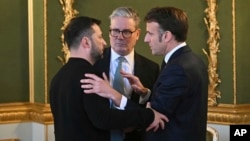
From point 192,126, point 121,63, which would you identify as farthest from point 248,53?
point 192,126

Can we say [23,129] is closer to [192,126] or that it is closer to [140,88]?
[140,88]

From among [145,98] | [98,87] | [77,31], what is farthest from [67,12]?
[98,87]

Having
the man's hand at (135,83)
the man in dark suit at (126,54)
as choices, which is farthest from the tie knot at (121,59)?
the man's hand at (135,83)

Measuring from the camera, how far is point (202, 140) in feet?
7.73

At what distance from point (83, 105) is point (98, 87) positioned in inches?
4.1

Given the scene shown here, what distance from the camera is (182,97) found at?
2.22 m

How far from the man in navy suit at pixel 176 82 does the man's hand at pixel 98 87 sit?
0.57 ft

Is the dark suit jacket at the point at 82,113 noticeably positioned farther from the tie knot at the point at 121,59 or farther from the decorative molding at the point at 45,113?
the decorative molding at the point at 45,113

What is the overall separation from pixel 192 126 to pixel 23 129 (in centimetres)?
208

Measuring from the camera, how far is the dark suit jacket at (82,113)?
7.13ft

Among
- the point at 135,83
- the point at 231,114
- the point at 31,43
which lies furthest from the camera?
the point at 31,43

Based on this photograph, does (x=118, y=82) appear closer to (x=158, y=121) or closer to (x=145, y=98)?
(x=145, y=98)

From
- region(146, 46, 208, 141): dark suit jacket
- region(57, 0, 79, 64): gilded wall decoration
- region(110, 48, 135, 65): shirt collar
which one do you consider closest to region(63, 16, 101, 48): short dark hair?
region(146, 46, 208, 141): dark suit jacket

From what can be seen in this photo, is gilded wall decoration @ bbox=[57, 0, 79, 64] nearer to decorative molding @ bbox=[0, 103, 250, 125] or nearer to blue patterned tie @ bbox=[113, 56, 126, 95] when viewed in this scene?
decorative molding @ bbox=[0, 103, 250, 125]
